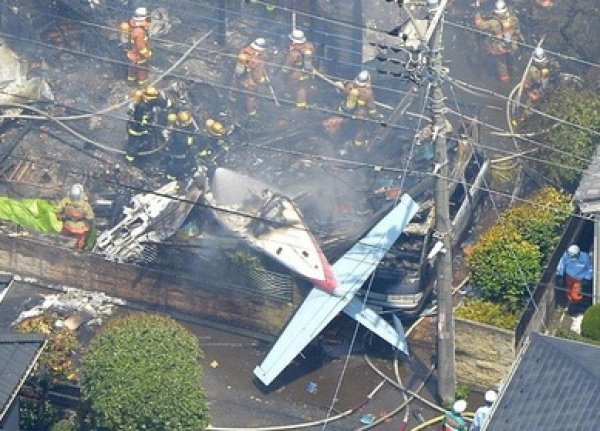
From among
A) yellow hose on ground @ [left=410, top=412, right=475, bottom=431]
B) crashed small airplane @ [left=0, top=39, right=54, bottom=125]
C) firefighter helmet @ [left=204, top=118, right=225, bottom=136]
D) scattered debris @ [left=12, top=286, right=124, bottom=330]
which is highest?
Result: firefighter helmet @ [left=204, top=118, right=225, bottom=136]

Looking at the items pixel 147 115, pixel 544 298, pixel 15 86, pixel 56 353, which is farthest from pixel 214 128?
pixel 544 298

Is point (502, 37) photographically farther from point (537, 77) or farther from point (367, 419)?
point (367, 419)

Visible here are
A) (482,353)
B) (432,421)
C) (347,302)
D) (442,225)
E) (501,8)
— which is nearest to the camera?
(442,225)

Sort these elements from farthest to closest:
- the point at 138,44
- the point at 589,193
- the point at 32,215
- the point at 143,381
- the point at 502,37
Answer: the point at 502,37 < the point at 138,44 < the point at 32,215 < the point at 589,193 < the point at 143,381

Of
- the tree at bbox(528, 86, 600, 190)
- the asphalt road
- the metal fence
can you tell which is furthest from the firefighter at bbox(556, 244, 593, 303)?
the asphalt road

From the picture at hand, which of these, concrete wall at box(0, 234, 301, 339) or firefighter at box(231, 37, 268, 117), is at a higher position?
firefighter at box(231, 37, 268, 117)

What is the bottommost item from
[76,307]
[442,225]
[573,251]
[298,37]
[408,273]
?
[76,307]

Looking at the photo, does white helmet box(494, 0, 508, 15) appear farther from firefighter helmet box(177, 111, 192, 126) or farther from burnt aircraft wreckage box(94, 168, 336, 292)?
burnt aircraft wreckage box(94, 168, 336, 292)
